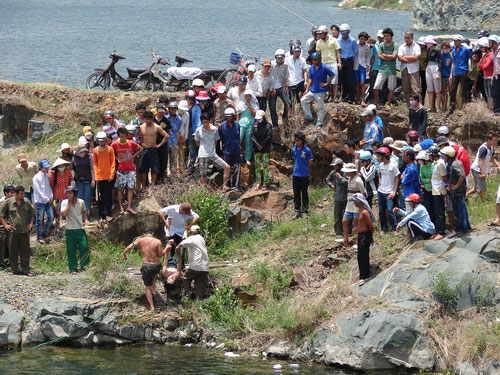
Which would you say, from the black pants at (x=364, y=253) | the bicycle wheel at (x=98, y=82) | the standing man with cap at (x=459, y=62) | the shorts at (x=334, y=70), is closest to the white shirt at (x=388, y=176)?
the black pants at (x=364, y=253)

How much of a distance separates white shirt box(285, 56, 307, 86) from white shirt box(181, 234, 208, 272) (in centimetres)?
594

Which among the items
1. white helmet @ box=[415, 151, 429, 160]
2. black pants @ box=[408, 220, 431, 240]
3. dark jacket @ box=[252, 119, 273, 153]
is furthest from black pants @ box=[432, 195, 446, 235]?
dark jacket @ box=[252, 119, 273, 153]

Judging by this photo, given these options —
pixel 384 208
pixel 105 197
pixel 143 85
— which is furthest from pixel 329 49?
pixel 143 85

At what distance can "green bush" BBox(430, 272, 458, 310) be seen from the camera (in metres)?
15.2

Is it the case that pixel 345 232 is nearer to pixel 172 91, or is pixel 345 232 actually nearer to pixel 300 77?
pixel 300 77

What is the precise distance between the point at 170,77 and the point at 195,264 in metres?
9.67

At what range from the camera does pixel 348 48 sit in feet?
67.6

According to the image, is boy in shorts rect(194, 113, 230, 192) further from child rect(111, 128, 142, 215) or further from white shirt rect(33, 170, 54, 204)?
white shirt rect(33, 170, 54, 204)

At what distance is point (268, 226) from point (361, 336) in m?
4.81

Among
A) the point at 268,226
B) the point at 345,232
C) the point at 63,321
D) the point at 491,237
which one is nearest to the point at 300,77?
the point at 268,226

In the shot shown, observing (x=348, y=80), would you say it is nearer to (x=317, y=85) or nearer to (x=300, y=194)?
(x=317, y=85)

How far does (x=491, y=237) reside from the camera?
16016 mm

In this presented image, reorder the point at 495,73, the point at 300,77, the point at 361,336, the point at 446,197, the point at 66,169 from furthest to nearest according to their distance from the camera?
1. the point at 300,77
2. the point at 495,73
3. the point at 66,169
4. the point at 446,197
5. the point at 361,336

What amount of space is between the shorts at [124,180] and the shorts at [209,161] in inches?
65.8
